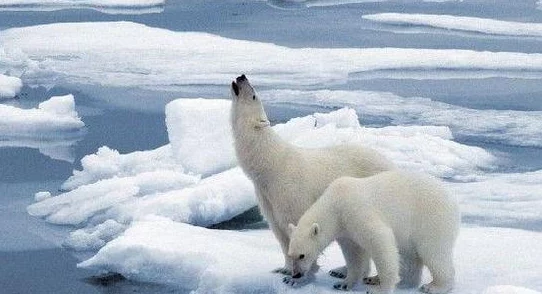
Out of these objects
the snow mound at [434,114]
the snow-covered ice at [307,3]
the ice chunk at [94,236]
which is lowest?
the snow-covered ice at [307,3]

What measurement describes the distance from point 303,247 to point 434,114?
467 cm

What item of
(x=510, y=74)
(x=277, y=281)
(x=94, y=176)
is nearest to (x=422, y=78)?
(x=510, y=74)

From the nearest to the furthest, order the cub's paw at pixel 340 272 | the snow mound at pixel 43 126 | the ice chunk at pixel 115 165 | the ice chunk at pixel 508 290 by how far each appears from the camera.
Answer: the ice chunk at pixel 508 290 → the cub's paw at pixel 340 272 → the ice chunk at pixel 115 165 → the snow mound at pixel 43 126

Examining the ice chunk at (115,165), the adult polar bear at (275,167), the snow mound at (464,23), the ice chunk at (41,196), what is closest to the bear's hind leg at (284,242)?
the adult polar bear at (275,167)

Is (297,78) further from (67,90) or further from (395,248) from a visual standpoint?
(395,248)

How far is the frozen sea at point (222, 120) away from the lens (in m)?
4.43

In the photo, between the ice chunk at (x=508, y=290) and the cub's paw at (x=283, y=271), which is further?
the cub's paw at (x=283, y=271)

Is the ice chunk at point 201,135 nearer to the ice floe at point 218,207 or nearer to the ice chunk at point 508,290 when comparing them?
the ice floe at point 218,207

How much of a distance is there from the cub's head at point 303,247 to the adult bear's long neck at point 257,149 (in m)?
0.35

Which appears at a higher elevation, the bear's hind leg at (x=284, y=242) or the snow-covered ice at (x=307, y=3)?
the bear's hind leg at (x=284, y=242)

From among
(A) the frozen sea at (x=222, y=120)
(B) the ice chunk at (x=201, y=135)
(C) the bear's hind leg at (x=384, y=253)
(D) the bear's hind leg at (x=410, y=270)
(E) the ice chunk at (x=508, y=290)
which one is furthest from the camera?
(B) the ice chunk at (x=201, y=135)

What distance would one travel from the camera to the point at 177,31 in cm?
1240

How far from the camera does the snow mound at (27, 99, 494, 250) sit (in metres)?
5.18

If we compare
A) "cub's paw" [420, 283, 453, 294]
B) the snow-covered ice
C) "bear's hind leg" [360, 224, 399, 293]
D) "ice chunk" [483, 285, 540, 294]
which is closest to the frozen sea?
"ice chunk" [483, 285, 540, 294]
